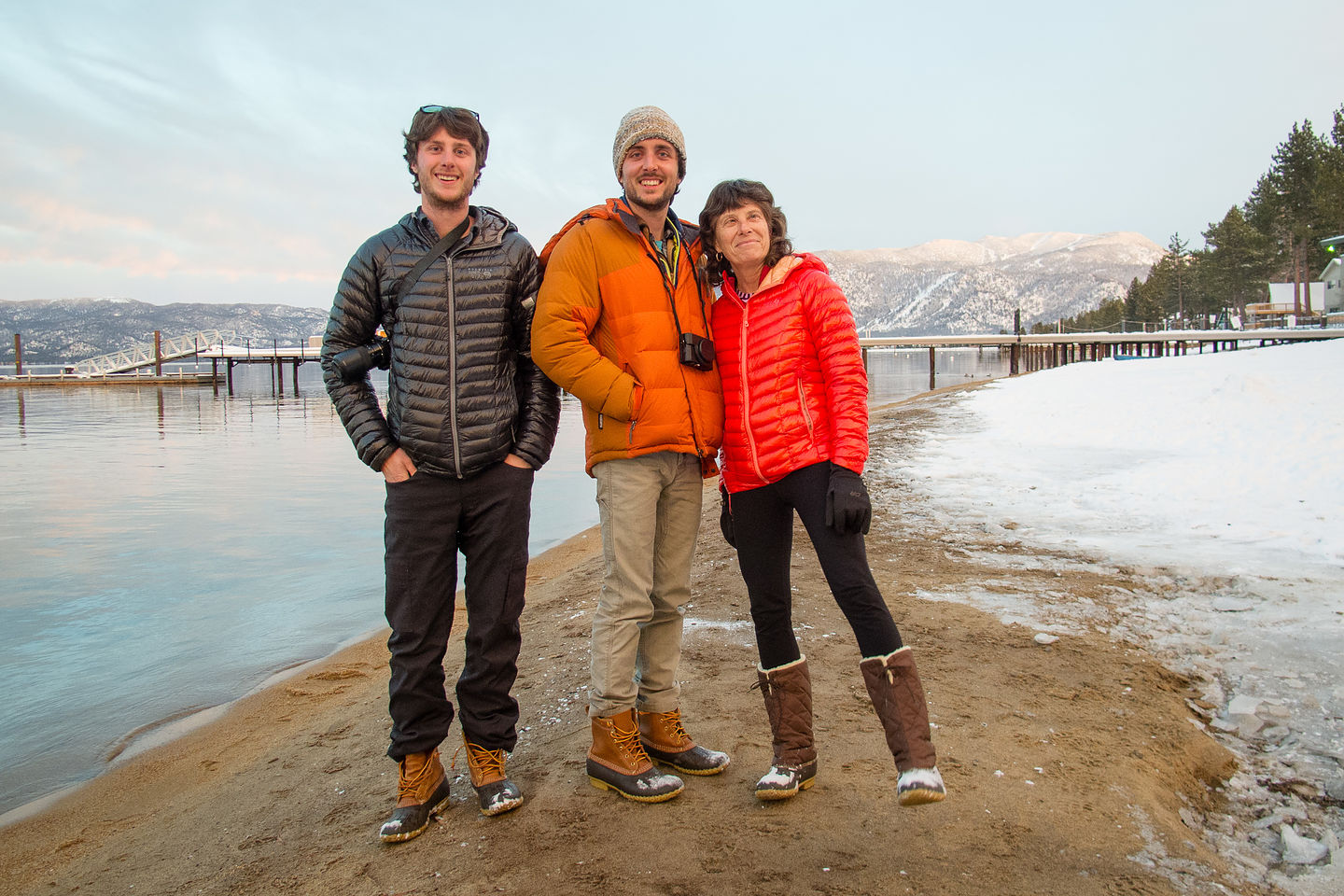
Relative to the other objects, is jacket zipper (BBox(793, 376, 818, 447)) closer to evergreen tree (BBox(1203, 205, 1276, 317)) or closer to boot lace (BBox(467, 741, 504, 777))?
boot lace (BBox(467, 741, 504, 777))

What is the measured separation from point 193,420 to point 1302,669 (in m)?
32.8

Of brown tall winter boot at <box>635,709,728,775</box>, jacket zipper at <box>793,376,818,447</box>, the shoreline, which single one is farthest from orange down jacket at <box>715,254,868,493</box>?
the shoreline

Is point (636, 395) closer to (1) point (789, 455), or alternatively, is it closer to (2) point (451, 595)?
(1) point (789, 455)

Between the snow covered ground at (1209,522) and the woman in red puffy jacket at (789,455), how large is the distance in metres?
1.39

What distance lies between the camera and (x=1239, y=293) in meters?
64.1

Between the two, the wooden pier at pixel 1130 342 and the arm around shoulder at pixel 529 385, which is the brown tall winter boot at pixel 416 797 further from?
the wooden pier at pixel 1130 342

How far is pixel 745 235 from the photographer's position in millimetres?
2723

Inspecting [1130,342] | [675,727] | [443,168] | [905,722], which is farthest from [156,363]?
[905,722]

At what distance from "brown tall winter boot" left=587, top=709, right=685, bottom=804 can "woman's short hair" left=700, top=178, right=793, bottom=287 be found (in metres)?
1.61

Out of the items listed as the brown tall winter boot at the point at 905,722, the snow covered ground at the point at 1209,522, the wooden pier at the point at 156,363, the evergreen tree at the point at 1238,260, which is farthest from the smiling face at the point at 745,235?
the evergreen tree at the point at 1238,260

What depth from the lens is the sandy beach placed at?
2.24 m

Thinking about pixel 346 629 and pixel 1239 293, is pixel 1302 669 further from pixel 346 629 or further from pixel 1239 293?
pixel 1239 293

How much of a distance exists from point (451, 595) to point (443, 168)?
1.49 m

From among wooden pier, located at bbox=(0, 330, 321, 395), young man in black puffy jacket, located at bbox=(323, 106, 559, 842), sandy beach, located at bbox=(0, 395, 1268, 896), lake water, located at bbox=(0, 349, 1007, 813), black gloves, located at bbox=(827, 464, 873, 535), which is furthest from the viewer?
wooden pier, located at bbox=(0, 330, 321, 395)
